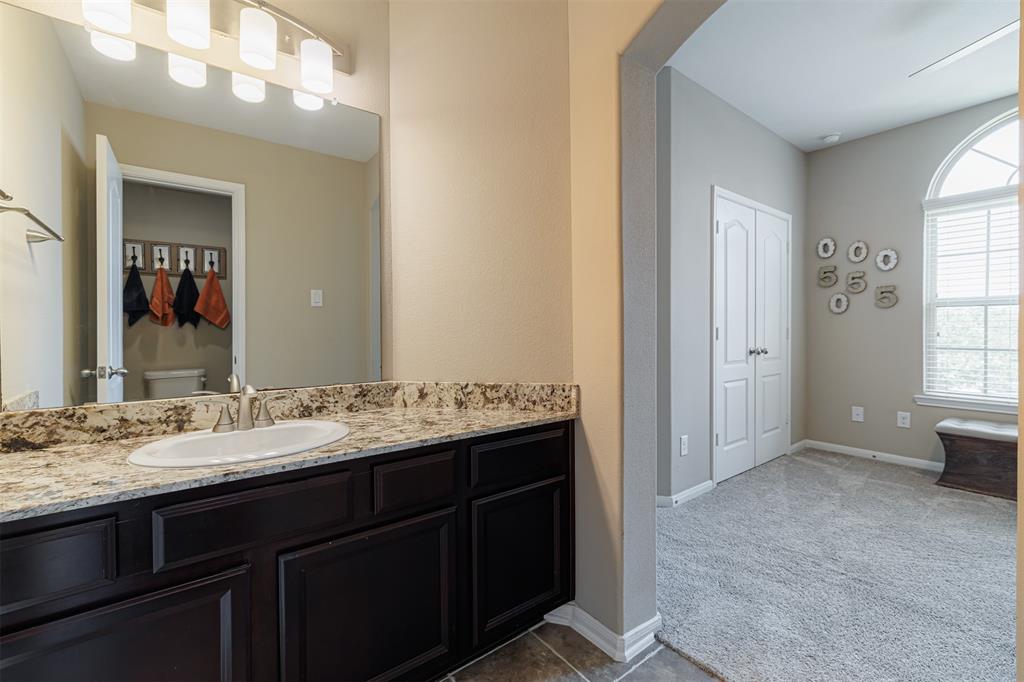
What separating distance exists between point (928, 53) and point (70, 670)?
4.73m

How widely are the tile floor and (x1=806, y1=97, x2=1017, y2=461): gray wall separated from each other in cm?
342

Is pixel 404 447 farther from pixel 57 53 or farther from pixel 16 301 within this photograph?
pixel 57 53

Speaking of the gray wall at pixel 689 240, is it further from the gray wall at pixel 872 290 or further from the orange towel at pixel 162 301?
the orange towel at pixel 162 301

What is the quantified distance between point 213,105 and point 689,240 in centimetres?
271

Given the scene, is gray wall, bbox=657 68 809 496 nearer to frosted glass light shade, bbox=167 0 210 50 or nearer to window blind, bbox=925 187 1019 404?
window blind, bbox=925 187 1019 404

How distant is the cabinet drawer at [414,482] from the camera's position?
4.11ft

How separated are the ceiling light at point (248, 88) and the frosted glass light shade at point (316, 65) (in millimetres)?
156

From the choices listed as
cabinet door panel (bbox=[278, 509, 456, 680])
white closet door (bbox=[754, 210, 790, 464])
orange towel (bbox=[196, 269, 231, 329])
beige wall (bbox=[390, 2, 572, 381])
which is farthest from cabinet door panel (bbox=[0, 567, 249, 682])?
white closet door (bbox=[754, 210, 790, 464])

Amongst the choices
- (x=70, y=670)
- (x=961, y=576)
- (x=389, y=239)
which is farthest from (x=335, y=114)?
(x=961, y=576)

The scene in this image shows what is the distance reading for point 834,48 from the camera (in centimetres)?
263

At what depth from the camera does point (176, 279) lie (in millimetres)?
1479

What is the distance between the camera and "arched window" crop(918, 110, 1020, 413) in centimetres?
323

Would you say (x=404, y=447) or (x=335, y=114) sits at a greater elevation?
(x=335, y=114)

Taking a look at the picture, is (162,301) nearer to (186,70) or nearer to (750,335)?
(186,70)
